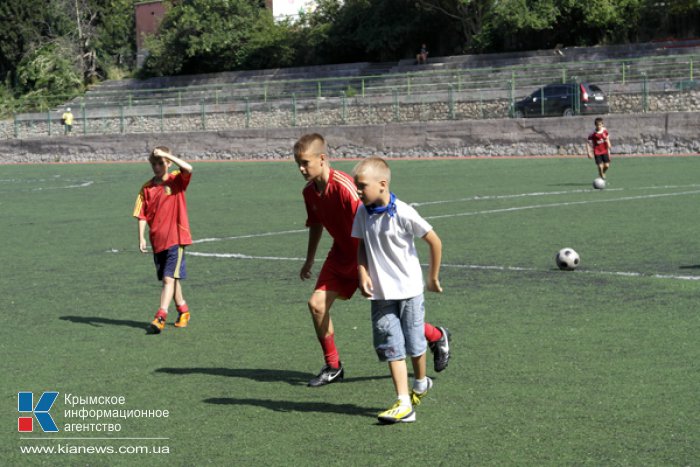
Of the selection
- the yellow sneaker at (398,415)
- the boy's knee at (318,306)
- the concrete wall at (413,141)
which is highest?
the boy's knee at (318,306)

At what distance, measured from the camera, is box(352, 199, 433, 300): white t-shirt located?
6.22m

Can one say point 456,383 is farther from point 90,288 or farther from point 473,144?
point 473,144

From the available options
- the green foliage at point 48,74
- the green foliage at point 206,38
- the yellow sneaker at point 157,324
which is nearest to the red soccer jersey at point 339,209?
the yellow sneaker at point 157,324

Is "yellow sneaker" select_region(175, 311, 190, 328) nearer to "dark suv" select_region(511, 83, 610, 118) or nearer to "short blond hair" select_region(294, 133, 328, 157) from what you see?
"short blond hair" select_region(294, 133, 328, 157)

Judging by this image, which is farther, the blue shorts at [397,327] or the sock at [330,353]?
the sock at [330,353]

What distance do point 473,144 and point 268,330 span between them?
29.8m

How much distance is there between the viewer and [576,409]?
6262 millimetres

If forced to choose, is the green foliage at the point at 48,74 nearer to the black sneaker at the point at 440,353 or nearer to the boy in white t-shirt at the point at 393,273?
the black sneaker at the point at 440,353

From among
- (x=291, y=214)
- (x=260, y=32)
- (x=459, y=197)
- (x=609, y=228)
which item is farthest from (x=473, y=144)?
(x=260, y=32)

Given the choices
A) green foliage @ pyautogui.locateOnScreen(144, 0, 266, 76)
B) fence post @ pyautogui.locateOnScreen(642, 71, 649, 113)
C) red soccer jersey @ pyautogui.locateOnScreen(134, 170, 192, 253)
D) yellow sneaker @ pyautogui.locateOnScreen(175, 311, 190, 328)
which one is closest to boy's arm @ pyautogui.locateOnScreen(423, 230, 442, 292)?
yellow sneaker @ pyautogui.locateOnScreen(175, 311, 190, 328)

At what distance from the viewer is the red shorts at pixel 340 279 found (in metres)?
7.20

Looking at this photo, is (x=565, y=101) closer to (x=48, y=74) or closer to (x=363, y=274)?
(x=363, y=274)

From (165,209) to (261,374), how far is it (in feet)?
8.55

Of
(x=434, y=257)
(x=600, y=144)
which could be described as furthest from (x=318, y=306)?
(x=600, y=144)
